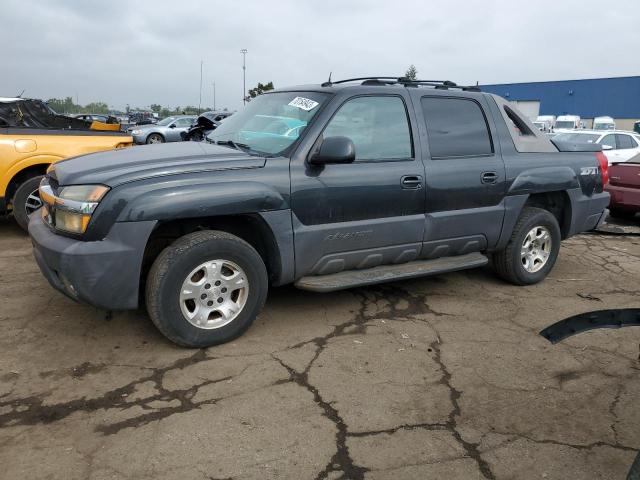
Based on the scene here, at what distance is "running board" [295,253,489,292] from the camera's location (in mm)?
3840

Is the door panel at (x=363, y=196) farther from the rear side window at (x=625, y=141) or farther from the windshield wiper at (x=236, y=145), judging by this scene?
the rear side window at (x=625, y=141)

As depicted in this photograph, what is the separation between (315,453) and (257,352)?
3.72 ft

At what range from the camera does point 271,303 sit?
4.46 m

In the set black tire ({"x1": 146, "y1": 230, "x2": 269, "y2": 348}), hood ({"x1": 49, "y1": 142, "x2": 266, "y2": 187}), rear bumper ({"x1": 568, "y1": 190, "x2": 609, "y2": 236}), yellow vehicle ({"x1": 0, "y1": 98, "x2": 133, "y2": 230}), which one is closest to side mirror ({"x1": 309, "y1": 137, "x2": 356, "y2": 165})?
hood ({"x1": 49, "y1": 142, "x2": 266, "y2": 187})

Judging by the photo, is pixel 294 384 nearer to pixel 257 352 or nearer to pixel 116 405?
pixel 257 352

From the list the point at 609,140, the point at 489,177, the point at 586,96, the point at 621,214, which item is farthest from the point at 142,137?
the point at 586,96

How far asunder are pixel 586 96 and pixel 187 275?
55.6 metres

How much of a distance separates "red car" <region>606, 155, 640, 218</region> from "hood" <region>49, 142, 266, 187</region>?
22.4 ft

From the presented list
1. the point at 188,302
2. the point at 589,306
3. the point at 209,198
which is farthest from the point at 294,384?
the point at 589,306

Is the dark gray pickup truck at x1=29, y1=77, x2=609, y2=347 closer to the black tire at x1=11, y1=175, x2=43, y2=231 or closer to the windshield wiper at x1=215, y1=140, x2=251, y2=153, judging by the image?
the windshield wiper at x1=215, y1=140, x2=251, y2=153

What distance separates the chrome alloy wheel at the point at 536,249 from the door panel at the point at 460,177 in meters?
0.50

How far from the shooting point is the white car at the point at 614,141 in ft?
41.3

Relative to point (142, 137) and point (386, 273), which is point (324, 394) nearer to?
point (386, 273)

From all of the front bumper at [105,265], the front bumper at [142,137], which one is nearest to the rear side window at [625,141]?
the front bumper at [105,265]
